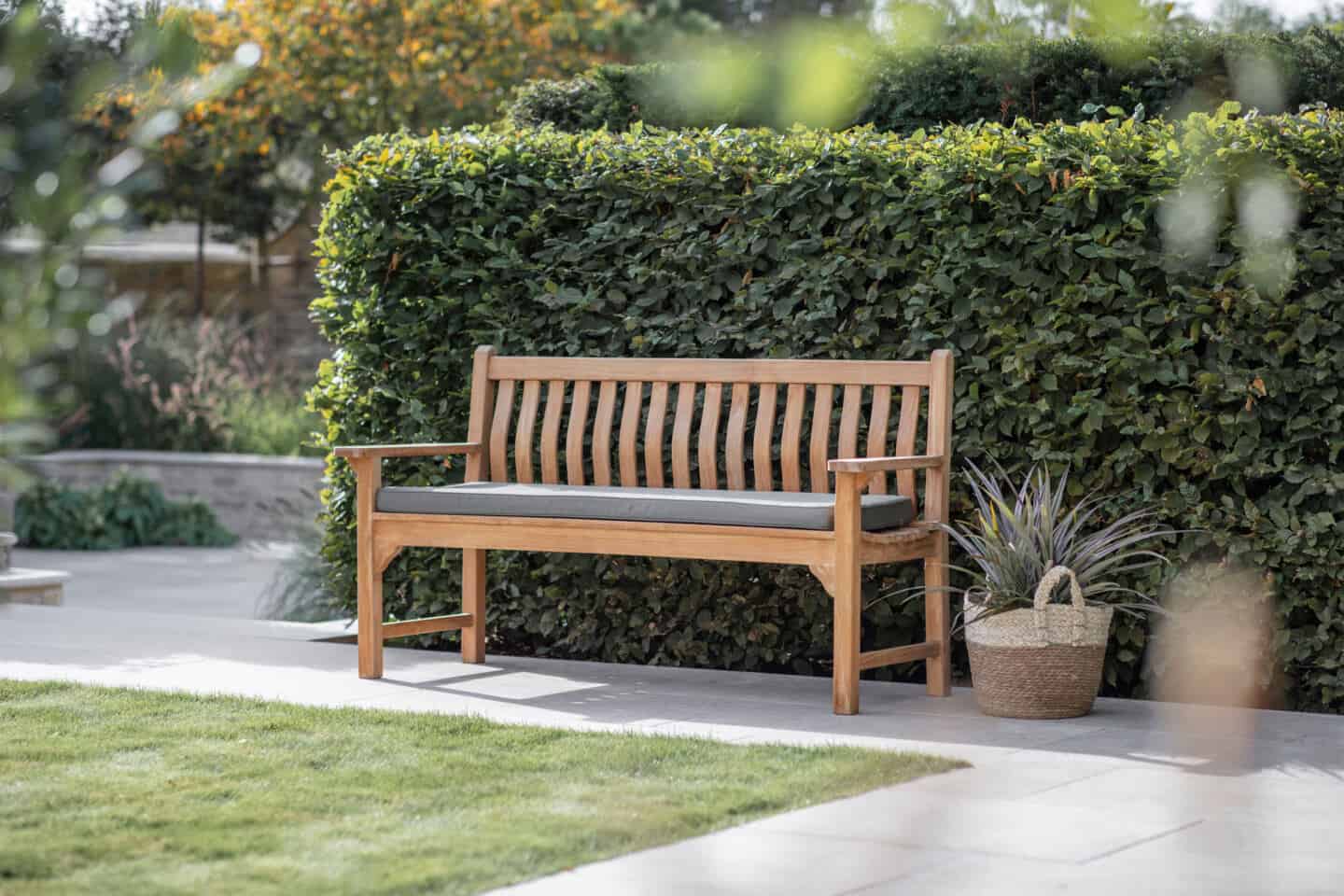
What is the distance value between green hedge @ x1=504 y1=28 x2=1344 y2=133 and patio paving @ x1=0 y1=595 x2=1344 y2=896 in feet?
7.91

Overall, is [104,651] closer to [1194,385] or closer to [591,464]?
[591,464]

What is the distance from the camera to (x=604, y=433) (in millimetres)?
5789

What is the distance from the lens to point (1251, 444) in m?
4.98

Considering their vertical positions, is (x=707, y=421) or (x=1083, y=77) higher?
(x=1083, y=77)

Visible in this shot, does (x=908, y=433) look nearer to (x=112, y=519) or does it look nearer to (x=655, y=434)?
(x=655, y=434)

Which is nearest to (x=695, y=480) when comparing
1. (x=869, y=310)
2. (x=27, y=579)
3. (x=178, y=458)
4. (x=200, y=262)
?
(x=869, y=310)

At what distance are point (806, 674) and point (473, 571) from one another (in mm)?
1121

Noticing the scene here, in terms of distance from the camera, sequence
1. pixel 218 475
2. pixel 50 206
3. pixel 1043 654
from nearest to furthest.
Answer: pixel 50 206, pixel 1043 654, pixel 218 475

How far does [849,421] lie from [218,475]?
731 centimetres

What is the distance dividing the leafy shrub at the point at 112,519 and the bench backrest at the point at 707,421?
5.72 m

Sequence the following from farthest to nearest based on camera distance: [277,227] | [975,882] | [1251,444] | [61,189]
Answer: [277,227] → [1251,444] → [975,882] → [61,189]

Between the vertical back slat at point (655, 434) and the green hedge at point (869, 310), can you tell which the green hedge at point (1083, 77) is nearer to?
the green hedge at point (869, 310)

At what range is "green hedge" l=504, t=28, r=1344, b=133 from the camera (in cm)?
640

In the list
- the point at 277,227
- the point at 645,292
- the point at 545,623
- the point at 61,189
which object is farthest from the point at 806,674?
the point at 277,227
